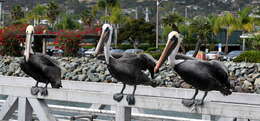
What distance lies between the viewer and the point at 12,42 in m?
30.3

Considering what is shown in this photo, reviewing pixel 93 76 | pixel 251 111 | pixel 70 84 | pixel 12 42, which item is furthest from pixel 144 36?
pixel 251 111

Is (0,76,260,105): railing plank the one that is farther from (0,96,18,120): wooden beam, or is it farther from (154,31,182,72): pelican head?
(0,96,18,120): wooden beam

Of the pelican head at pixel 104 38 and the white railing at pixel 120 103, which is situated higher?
the pelican head at pixel 104 38

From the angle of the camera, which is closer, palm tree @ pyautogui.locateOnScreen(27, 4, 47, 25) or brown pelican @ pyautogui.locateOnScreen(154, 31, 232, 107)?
brown pelican @ pyautogui.locateOnScreen(154, 31, 232, 107)

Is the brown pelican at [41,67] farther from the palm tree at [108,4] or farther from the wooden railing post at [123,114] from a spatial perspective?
the palm tree at [108,4]

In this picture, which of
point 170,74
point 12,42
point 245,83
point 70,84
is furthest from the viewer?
A: point 12,42

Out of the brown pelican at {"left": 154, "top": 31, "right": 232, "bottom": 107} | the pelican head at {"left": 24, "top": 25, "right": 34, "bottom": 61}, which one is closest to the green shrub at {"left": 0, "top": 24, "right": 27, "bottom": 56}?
the pelican head at {"left": 24, "top": 25, "right": 34, "bottom": 61}

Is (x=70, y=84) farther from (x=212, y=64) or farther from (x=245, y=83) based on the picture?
(x=245, y=83)

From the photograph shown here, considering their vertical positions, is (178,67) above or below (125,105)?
above

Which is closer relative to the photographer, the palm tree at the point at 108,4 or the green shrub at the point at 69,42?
the green shrub at the point at 69,42

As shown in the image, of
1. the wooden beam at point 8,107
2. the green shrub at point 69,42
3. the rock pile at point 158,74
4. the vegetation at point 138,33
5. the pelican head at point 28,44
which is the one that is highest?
the pelican head at point 28,44

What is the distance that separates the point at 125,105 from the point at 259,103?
7.57 ft

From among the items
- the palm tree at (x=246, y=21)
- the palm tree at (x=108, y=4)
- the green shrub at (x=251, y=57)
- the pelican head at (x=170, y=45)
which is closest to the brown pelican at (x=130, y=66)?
the pelican head at (x=170, y=45)

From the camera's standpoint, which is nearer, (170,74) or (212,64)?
(212,64)
